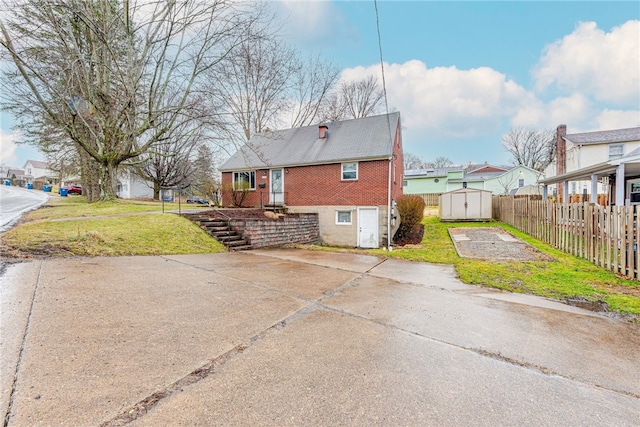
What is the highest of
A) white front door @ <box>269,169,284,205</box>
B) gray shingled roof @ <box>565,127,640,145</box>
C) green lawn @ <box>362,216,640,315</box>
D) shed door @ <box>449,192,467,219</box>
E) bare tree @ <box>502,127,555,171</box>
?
bare tree @ <box>502,127,555,171</box>

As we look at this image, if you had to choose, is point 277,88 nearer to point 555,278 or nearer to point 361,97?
point 361,97

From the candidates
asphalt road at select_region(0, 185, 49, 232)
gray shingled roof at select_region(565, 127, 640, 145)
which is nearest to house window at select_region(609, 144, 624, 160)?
gray shingled roof at select_region(565, 127, 640, 145)

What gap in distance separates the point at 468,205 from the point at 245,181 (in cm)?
1461

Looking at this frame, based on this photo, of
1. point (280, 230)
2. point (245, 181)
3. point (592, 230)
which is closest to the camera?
point (592, 230)

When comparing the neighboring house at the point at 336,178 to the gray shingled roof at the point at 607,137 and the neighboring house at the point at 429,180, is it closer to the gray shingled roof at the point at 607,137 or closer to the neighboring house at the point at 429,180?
the gray shingled roof at the point at 607,137

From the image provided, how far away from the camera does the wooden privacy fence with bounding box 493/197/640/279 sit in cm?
654

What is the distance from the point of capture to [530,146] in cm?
4672

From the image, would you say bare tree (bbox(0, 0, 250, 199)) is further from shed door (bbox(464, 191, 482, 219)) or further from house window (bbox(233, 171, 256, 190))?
shed door (bbox(464, 191, 482, 219))

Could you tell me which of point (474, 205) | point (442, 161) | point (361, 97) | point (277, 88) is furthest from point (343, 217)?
point (442, 161)

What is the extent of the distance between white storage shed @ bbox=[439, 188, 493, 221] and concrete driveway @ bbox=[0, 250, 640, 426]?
16.4 metres

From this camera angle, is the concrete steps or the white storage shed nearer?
the concrete steps

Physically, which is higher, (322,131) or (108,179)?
(322,131)

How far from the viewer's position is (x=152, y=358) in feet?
8.69

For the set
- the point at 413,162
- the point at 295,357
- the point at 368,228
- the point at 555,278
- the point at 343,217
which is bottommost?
the point at 555,278
